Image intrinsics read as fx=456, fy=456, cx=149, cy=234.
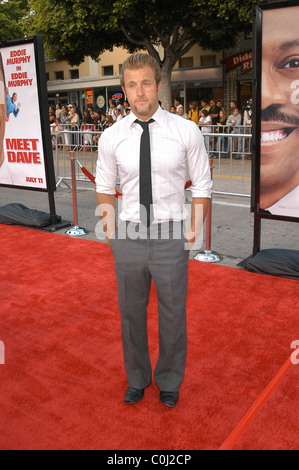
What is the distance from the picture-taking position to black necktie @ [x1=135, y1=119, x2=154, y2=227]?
254 centimetres

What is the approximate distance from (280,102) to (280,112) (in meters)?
0.10

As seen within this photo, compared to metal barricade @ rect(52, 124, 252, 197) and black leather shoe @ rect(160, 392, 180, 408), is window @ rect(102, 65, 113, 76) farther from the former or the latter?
black leather shoe @ rect(160, 392, 180, 408)

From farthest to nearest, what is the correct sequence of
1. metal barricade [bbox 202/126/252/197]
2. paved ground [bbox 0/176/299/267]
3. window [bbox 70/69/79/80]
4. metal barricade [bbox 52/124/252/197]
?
window [bbox 70/69/79/80], metal barricade [bbox 202/126/252/197], metal barricade [bbox 52/124/252/197], paved ground [bbox 0/176/299/267]

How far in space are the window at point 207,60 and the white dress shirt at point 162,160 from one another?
885 inches

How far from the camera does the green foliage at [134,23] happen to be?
16445mm

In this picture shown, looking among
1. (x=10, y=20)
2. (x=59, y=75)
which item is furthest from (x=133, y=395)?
(x=59, y=75)

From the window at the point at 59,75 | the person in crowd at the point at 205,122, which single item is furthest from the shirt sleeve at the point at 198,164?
the window at the point at 59,75

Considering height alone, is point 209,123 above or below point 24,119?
below

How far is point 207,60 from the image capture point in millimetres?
23703

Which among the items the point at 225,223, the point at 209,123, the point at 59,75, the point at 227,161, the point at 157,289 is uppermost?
the point at 59,75

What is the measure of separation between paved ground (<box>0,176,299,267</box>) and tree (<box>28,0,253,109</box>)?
982 cm

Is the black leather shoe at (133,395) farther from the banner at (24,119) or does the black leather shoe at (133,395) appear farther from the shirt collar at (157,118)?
the banner at (24,119)

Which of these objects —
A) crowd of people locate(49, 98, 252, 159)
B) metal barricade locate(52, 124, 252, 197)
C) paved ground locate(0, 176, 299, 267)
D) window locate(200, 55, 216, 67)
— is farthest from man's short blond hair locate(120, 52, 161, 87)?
window locate(200, 55, 216, 67)

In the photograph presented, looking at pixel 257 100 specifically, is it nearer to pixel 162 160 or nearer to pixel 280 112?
pixel 280 112
